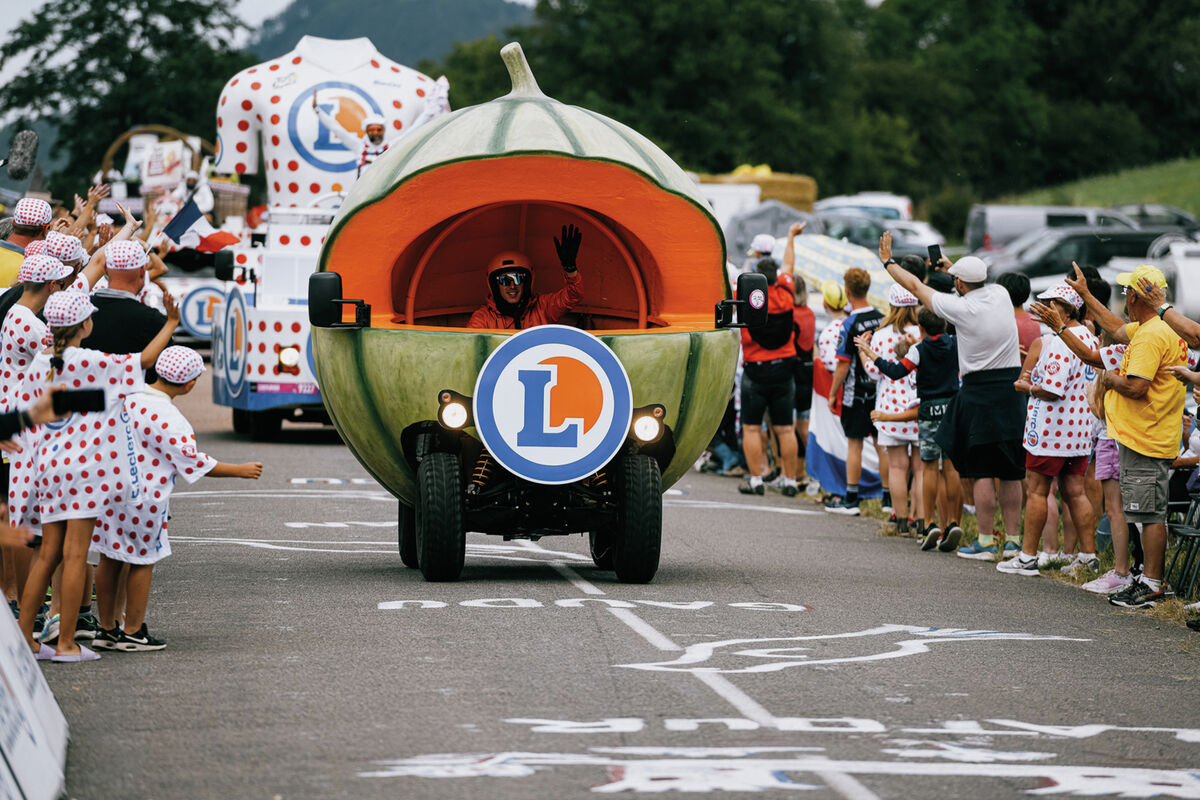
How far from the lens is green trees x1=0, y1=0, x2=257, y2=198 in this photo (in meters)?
67.2

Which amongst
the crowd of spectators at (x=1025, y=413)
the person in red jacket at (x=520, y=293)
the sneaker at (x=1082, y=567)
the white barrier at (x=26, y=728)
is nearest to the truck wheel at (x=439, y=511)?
the person in red jacket at (x=520, y=293)

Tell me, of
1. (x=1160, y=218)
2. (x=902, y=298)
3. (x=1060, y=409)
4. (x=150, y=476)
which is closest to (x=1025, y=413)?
(x=1060, y=409)

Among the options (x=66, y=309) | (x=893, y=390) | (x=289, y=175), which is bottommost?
(x=893, y=390)

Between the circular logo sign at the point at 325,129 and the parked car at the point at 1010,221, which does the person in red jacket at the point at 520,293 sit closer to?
the circular logo sign at the point at 325,129

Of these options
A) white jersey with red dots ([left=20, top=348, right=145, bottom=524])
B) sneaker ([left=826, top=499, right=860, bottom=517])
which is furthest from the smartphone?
sneaker ([left=826, top=499, right=860, bottom=517])

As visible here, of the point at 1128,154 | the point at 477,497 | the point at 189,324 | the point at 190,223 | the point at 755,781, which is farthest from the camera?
the point at 1128,154

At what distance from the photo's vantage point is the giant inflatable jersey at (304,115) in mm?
22422

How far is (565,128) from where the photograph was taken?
37.6 feet

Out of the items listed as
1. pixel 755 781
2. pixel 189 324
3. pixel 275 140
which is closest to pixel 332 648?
pixel 755 781

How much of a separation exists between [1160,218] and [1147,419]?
3985cm

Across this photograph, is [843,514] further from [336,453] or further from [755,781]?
[755,781]

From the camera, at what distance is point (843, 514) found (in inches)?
653

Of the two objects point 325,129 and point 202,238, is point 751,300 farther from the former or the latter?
point 325,129

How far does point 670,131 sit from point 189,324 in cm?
4579
